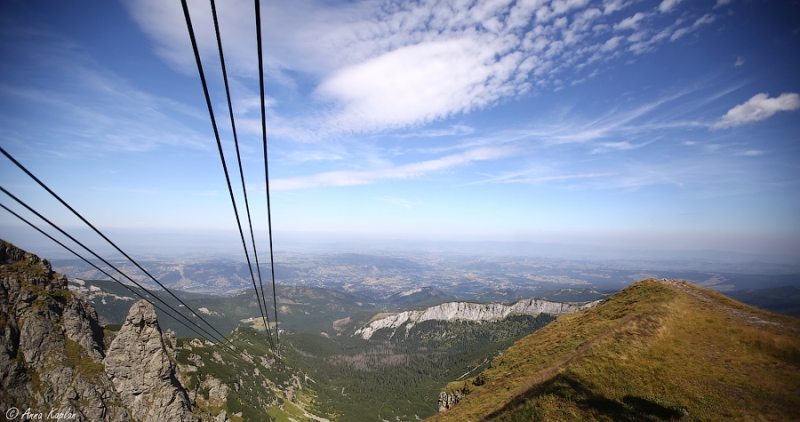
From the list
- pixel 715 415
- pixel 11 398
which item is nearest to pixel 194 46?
pixel 715 415

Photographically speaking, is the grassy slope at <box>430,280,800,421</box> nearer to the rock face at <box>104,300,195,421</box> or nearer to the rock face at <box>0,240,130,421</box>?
the rock face at <box>0,240,130,421</box>

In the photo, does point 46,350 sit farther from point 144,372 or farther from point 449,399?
point 449,399

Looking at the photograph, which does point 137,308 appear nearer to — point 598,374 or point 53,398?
point 53,398

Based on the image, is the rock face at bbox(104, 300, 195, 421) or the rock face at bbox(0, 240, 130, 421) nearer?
the rock face at bbox(0, 240, 130, 421)

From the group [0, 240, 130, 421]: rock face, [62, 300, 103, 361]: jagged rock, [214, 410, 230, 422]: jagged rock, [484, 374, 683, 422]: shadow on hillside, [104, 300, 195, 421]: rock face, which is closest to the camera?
[484, 374, 683, 422]: shadow on hillside

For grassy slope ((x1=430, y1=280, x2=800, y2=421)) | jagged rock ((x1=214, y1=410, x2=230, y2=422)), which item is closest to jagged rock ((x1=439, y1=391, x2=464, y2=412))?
grassy slope ((x1=430, y1=280, x2=800, y2=421))

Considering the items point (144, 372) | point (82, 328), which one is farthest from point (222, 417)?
point (82, 328)
